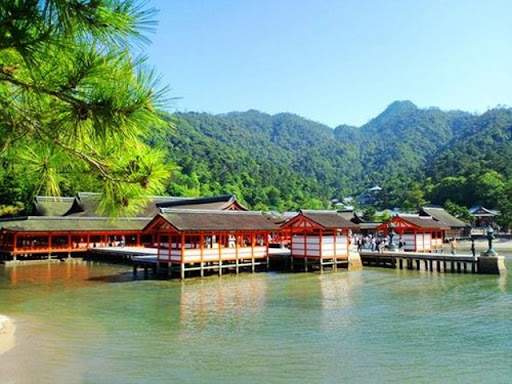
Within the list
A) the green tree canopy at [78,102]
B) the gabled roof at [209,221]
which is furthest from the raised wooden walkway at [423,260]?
the green tree canopy at [78,102]

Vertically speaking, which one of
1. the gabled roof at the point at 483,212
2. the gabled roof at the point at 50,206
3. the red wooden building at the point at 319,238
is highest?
the gabled roof at the point at 50,206

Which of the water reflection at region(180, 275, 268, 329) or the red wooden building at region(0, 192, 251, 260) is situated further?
the red wooden building at region(0, 192, 251, 260)

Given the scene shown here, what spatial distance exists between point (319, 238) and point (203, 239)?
6.23 meters

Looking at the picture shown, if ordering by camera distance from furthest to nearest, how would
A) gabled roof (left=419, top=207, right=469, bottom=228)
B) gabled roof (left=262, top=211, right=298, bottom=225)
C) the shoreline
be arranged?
gabled roof (left=419, top=207, right=469, bottom=228) < gabled roof (left=262, top=211, right=298, bottom=225) < the shoreline

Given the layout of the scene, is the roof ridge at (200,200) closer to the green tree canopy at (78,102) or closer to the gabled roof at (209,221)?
the gabled roof at (209,221)

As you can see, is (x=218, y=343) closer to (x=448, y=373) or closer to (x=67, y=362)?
(x=67, y=362)

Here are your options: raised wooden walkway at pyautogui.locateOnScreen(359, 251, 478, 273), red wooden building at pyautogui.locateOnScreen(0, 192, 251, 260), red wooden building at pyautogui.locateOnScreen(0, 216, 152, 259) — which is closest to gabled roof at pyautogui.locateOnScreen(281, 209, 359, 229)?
raised wooden walkway at pyautogui.locateOnScreen(359, 251, 478, 273)

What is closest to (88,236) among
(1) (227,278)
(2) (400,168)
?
(1) (227,278)

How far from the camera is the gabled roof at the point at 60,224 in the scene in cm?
2892

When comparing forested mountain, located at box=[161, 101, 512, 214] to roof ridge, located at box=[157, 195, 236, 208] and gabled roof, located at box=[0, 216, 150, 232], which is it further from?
gabled roof, located at box=[0, 216, 150, 232]

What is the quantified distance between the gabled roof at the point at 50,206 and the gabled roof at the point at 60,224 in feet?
16.5

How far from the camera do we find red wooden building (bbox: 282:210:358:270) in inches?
1000

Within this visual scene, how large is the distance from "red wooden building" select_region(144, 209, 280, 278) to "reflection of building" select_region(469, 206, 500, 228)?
133 feet

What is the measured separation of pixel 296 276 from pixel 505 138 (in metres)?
85.1
